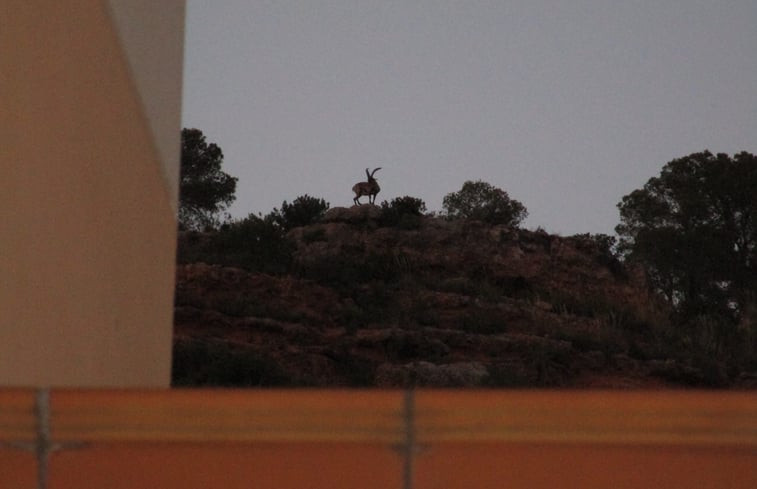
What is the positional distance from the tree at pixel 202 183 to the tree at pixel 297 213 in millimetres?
1908

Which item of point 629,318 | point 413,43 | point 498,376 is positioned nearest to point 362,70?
point 413,43

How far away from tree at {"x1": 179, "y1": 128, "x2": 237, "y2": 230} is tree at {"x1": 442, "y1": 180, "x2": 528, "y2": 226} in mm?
4524

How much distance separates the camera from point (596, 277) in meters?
18.1

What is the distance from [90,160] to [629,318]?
49.5 ft

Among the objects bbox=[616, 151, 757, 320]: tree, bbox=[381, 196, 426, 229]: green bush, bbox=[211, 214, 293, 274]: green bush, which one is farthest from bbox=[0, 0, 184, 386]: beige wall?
bbox=[616, 151, 757, 320]: tree

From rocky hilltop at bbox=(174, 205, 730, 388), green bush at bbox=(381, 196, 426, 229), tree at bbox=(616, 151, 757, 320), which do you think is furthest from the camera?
tree at bbox=(616, 151, 757, 320)

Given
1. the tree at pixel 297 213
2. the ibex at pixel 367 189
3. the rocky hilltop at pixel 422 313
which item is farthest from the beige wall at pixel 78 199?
the ibex at pixel 367 189

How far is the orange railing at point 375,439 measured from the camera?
956 mm

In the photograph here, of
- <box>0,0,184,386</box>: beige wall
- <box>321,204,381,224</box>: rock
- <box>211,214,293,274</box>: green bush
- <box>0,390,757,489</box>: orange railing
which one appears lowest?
<box>0,390,757,489</box>: orange railing

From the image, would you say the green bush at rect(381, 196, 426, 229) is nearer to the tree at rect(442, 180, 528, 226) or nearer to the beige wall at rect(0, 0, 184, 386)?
the tree at rect(442, 180, 528, 226)

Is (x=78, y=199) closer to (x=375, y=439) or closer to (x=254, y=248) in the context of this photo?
(x=375, y=439)

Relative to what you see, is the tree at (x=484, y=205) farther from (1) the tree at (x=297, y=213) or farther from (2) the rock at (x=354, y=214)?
(2) the rock at (x=354, y=214)

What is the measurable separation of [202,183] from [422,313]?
817 cm

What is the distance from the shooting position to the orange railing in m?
0.96
